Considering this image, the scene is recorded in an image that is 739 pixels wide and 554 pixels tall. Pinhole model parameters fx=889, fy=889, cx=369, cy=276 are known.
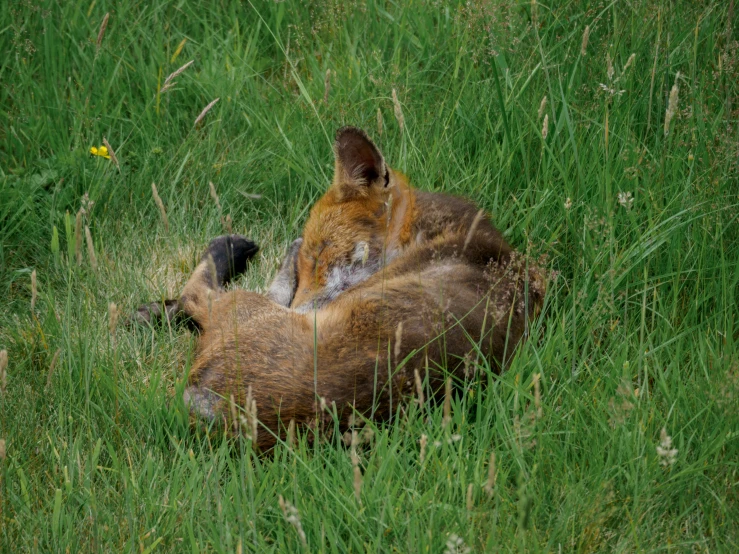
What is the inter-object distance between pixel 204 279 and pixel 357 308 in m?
1.33

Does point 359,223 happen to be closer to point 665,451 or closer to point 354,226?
point 354,226

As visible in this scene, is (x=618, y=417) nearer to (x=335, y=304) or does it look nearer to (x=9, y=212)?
(x=335, y=304)

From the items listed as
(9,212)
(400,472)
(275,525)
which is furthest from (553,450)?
(9,212)

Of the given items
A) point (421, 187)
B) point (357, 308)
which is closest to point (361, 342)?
point (357, 308)

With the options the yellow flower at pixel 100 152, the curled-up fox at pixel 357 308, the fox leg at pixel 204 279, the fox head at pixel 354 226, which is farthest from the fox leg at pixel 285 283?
the yellow flower at pixel 100 152

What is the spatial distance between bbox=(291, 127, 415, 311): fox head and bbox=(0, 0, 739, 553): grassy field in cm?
31

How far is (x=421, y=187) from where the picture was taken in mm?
5559

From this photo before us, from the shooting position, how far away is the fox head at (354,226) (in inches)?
199

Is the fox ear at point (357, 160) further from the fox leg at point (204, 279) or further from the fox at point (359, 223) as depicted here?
the fox leg at point (204, 279)

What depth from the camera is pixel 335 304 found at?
448cm

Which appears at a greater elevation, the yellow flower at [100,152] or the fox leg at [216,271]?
the yellow flower at [100,152]

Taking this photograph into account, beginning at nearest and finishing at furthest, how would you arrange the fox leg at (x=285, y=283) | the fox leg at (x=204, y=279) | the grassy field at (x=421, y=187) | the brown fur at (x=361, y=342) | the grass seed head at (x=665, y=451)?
1. the grass seed head at (x=665, y=451)
2. the grassy field at (x=421, y=187)
3. the brown fur at (x=361, y=342)
4. the fox leg at (x=204, y=279)
5. the fox leg at (x=285, y=283)

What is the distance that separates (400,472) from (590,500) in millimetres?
715

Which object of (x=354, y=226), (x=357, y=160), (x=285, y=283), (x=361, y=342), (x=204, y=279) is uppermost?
(x=357, y=160)
